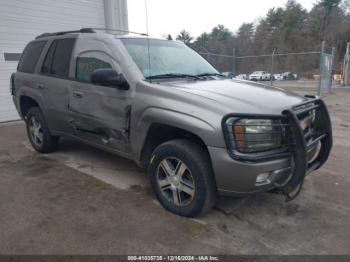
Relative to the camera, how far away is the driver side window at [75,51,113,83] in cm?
380

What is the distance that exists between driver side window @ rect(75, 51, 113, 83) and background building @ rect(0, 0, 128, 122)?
5932 mm

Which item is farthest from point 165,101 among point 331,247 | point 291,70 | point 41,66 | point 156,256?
point 291,70

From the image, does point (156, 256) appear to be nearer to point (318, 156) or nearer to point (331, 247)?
point (331, 247)

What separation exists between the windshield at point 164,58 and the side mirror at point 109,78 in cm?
26

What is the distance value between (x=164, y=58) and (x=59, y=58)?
66.9 inches

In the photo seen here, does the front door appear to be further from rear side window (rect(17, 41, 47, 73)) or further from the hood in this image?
rear side window (rect(17, 41, 47, 73))

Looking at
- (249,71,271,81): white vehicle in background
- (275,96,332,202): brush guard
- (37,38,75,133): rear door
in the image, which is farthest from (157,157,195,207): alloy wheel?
(249,71,271,81): white vehicle in background

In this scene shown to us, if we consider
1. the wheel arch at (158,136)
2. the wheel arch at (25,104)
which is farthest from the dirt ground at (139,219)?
the wheel arch at (25,104)

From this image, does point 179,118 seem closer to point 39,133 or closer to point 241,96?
point 241,96

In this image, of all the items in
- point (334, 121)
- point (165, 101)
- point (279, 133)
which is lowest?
point (334, 121)

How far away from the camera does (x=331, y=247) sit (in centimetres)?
275

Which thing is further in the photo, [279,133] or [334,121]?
[334,121]

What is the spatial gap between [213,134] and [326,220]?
1.58m

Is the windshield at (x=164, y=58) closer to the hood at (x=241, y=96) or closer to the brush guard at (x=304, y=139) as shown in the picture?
the hood at (x=241, y=96)
